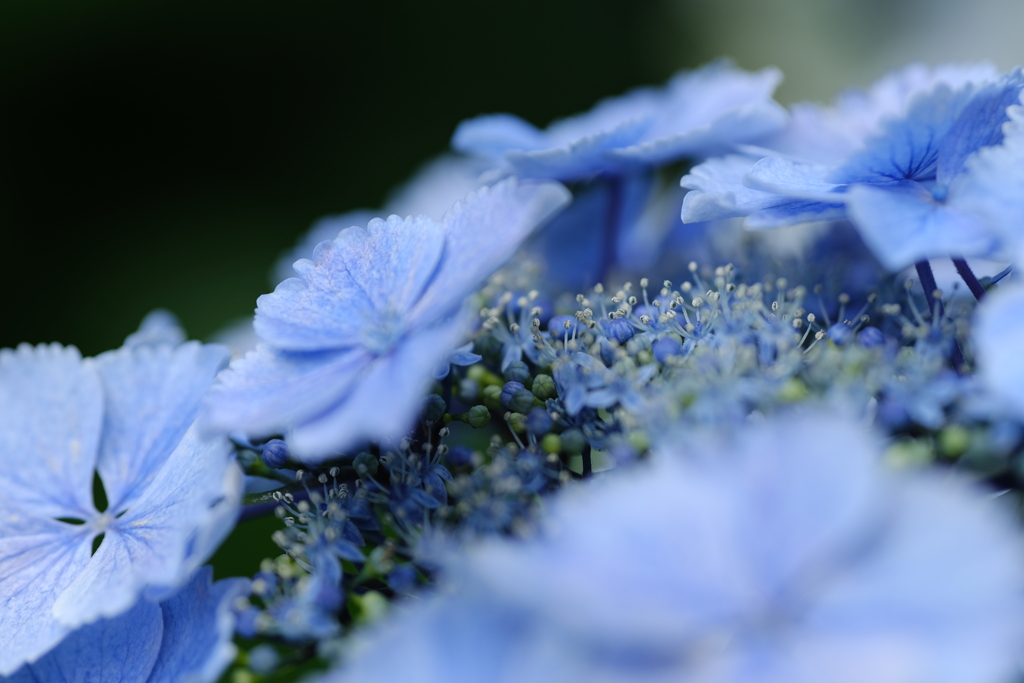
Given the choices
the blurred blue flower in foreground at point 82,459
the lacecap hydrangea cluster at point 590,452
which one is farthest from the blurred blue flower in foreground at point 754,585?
the blurred blue flower in foreground at point 82,459

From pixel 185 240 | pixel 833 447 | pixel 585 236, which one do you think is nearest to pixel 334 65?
pixel 185 240

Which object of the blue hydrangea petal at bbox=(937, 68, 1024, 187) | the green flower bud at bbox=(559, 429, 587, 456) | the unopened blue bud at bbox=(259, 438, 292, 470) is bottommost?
the green flower bud at bbox=(559, 429, 587, 456)

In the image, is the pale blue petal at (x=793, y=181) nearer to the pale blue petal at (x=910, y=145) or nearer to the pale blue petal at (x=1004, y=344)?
the pale blue petal at (x=910, y=145)

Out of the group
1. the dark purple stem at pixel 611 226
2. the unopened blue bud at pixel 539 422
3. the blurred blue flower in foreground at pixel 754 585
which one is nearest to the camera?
the blurred blue flower in foreground at pixel 754 585

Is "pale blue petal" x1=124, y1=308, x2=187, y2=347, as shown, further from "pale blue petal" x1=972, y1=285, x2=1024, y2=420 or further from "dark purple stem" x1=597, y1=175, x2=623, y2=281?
"pale blue petal" x1=972, y1=285, x2=1024, y2=420

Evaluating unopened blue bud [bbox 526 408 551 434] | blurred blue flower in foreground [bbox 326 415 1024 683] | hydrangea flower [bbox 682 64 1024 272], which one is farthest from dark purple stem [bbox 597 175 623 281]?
blurred blue flower in foreground [bbox 326 415 1024 683]

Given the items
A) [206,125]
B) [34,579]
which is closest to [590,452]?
[34,579]

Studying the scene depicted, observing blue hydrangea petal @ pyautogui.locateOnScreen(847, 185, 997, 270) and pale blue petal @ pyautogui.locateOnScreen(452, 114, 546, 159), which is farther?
pale blue petal @ pyautogui.locateOnScreen(452, 114, 546, 159)

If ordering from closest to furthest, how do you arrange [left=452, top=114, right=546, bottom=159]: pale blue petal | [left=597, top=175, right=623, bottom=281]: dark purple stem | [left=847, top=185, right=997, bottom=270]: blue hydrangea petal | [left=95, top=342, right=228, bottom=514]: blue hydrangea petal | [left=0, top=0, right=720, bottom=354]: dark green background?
[left=847, top=185, right=997, bottom=270]: blue hydrangea petal → [left=95, top=342, right=228, bottom=514]: blue hydrangea petal → [left=452, top=114, right=546, bottom=159]: pale blue petal → [left=597, top=175, right=623, bottom=281]: dark purple stem → [left=0, top=0, right=720, bottom=354]: dark green background
